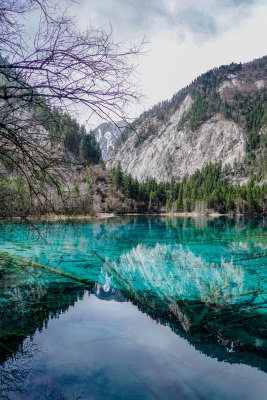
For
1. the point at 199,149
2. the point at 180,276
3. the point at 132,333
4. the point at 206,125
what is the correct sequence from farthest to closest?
the point at 206,125 < the point at 199,149 < the point at 180,276 < the point at 132,333

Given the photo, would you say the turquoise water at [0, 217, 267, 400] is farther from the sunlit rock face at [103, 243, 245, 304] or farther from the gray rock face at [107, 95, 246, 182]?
the gray rock face at [107, 95, 246, 182]

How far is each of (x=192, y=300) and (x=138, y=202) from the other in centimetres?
6519

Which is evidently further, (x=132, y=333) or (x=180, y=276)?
(x=180, y=276)

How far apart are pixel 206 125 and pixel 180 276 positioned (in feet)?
446

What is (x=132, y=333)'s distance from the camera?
21.5ft

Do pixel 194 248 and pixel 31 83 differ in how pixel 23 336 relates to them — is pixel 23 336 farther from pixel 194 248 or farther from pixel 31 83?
pixel 194 248

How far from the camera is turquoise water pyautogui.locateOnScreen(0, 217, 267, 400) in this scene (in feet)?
14.5

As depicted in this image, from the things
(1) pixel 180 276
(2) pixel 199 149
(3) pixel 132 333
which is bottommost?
(3) pixel 132 333

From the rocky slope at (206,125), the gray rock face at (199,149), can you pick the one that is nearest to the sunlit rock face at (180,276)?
the rocky slope at (206,125)

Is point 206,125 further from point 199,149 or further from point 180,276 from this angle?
point 180,276

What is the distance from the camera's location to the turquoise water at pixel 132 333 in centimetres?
443

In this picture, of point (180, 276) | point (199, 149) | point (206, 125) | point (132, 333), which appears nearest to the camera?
point (132, 333)

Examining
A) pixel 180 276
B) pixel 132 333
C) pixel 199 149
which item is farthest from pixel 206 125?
pixel 132 333

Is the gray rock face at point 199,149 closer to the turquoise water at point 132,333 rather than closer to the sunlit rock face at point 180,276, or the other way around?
the sunlit rock face at point 180,276
